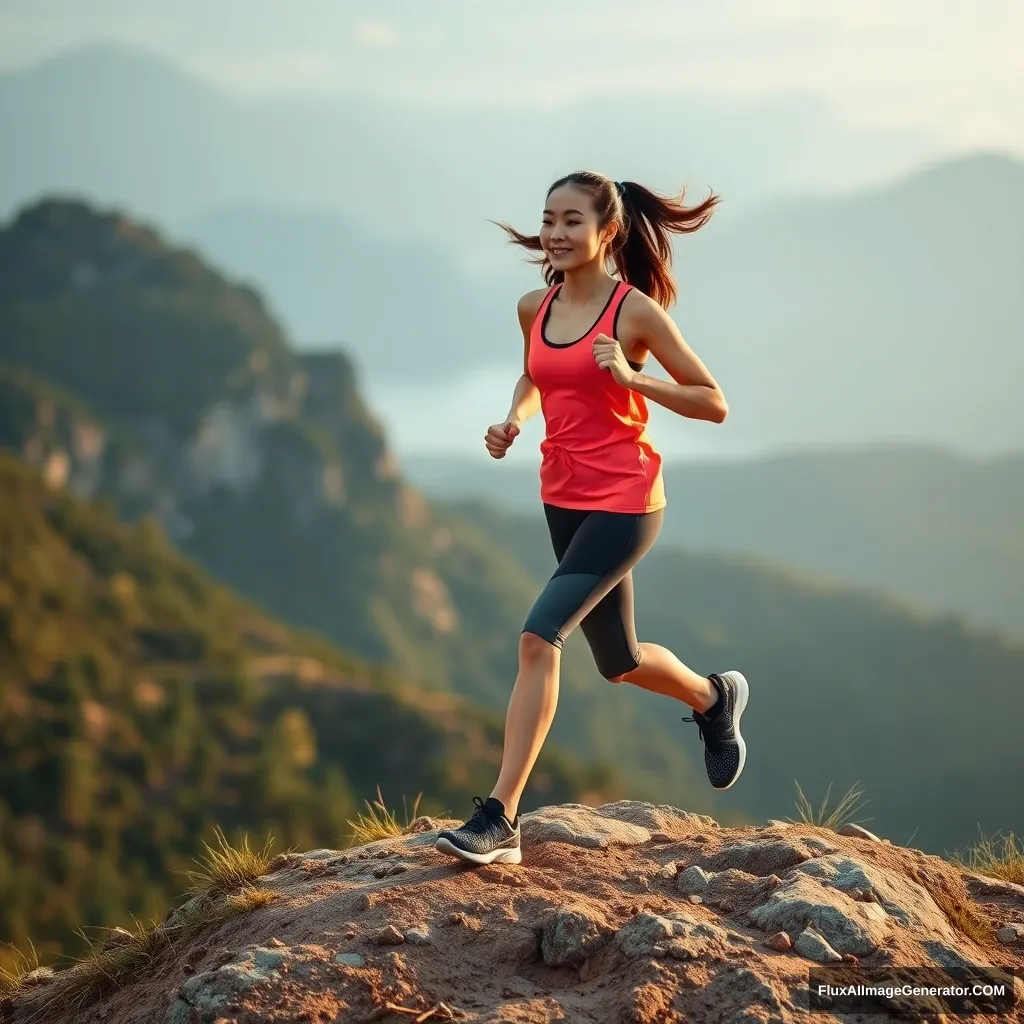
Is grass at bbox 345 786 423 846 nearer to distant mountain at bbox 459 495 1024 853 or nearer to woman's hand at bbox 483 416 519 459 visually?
woman's hand at bbox 483 416 519 459

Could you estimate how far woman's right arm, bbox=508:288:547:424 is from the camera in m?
5.30

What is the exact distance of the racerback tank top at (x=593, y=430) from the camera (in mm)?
4832

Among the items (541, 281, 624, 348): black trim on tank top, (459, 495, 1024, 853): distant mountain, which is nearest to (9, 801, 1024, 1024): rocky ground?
(541, 281, 624, 348): black trim on tank top

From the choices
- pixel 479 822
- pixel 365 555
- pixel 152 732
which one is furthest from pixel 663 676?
pixel 365 555

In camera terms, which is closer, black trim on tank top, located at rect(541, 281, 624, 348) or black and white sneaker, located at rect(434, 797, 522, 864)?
black and white sneaker, located at rect(434, 797, 522, 864)

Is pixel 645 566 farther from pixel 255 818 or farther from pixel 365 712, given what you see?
pixel 255 818

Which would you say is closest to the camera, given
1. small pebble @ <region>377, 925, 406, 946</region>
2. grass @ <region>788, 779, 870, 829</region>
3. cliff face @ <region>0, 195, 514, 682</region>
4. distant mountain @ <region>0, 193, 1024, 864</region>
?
small pebble @ <region>377, 925, 406, 946</region>

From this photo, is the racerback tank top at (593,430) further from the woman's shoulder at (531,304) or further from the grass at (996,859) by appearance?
the grass at (996,859)

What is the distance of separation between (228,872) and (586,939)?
6.27 ft

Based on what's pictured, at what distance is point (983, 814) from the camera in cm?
11219

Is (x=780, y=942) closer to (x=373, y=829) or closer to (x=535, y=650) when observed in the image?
(x=535, y=650)

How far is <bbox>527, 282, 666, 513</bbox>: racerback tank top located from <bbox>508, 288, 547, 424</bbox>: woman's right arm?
31 centimetres

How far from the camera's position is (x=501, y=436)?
5234mm

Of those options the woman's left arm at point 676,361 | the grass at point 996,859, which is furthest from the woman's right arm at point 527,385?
the grass at point 996,859
